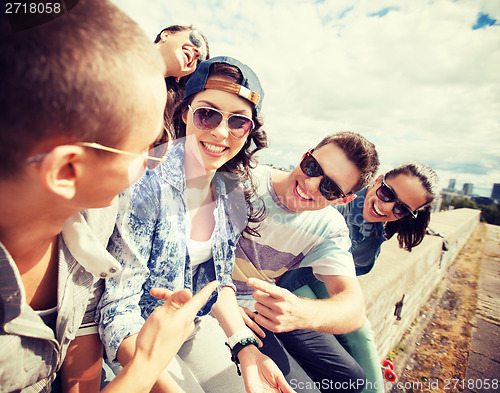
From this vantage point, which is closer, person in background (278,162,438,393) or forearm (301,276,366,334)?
forearm (301,276,366,334)

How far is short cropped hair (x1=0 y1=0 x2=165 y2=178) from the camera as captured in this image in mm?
564

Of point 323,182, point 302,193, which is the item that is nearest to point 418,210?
point 323,182

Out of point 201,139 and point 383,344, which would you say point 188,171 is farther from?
point 383,344

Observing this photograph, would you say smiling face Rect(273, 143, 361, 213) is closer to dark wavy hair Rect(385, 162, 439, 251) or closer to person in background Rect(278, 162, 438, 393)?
person in background Rect(278, 162, 438, 393)

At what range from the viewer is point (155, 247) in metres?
1.45

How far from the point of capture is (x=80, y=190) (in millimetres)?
747

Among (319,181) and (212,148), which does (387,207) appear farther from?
(212,148)

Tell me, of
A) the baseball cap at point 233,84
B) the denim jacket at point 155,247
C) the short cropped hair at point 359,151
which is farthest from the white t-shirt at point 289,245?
the baseball cap at point 233,84

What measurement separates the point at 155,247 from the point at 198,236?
1.05 feet

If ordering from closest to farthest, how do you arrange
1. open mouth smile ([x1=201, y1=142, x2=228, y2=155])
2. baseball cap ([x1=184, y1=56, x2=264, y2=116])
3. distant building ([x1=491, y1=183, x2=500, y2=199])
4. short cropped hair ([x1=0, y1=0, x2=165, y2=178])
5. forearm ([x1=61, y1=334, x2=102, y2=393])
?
1. short cropped hair ([x1=0, y1=0, x2=165, y2=178])
2. forearm ([x1=61, y1=334, x2=102, y2=393])
3. baseball cap ([x1=184, y1=56, x2=264, y2=116])
4. open mouth smile ([x1=201, y1=142, x2=228, y2=155])
5. distant building ([x1=491, y1=183, x2=500, y2=199])

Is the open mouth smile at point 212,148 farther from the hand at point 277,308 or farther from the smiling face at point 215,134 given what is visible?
the hand at point 277,308

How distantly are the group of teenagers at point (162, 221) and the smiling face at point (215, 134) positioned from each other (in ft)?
0.04

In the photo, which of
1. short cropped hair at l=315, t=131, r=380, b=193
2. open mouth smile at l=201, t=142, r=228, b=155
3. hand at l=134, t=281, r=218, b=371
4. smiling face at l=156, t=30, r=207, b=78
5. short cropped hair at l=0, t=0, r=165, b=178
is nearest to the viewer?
short cropped hair at l=0, t=0, r=165, b=178

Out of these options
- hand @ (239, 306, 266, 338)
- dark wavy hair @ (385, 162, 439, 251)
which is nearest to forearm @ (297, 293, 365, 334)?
hand @ (239, 306, 266, 338)
